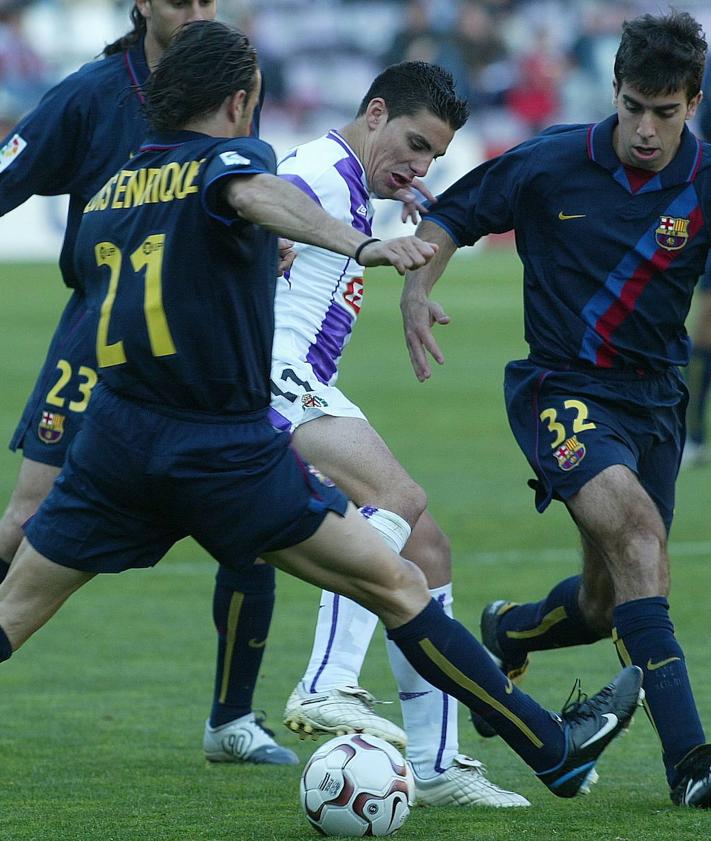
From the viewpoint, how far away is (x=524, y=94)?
27828 millimetres

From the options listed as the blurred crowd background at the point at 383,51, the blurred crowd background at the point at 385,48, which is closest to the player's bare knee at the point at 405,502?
the blurred crowd background at the point at 383,51

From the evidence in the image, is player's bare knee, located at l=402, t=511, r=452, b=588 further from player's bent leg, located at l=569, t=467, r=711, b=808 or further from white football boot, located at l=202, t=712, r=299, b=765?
white football boot, located at l=202, t=712, r=299, b=765

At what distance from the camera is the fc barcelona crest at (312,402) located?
511 centimetres

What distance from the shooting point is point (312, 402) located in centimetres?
512

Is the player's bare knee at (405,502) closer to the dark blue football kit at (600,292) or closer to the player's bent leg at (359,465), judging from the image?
the player's bent leg at (359,465)

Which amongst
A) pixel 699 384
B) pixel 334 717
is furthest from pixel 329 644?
pixel 699 384

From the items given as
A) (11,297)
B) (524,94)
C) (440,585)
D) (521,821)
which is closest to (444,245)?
(440,585)

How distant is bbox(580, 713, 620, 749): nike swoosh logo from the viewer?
4473mm

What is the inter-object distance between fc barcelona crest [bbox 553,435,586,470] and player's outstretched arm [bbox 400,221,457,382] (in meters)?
0.45

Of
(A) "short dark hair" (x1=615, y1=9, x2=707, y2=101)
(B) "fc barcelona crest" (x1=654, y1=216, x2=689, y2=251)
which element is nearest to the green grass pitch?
(B) "fc barcelona crest" (x1=654, y1=216, x2=689, y2=251)

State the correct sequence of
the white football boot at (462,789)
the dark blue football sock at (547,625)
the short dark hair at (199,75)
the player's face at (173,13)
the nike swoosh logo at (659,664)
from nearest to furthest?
1. the short dark hair at (199,75)
2. the nike swoosh logo at (659,664)
3. the white football boot at (462,789)
4. the player's face at (173,13)
5. the dark blue football sock at (547,625)

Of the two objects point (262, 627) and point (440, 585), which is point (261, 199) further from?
point (262, 627)

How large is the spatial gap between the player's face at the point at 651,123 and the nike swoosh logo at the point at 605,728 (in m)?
1.71

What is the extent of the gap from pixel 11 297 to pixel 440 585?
16785mm
